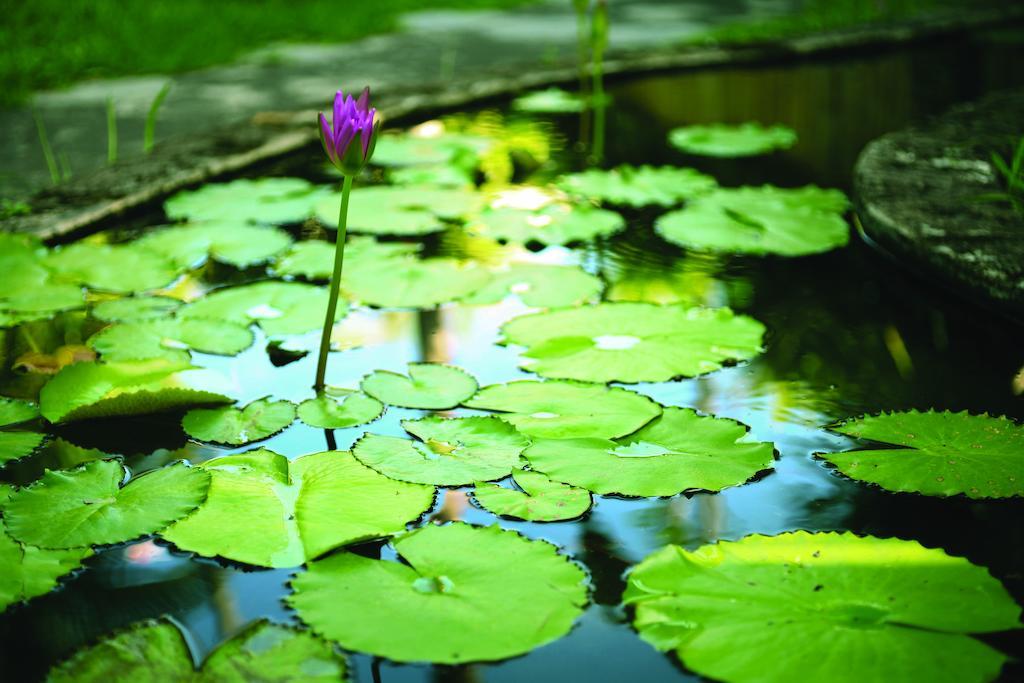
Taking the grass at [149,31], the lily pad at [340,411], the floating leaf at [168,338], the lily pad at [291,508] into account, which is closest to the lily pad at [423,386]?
the lily pad at [340,411]

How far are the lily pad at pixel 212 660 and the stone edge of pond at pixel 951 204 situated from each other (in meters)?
1.07

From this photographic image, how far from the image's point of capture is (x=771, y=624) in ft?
2.46

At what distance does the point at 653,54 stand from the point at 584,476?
240 centimetres

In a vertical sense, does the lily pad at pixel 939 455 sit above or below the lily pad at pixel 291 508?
above

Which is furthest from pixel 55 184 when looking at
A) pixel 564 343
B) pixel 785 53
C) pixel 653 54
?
pixel 785 53

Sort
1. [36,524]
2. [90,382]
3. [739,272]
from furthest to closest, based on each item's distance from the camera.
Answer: [739,272] → [90,382] → [36,524]

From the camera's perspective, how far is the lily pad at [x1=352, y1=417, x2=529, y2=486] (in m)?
0.97

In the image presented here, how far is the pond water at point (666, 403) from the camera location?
79 cm

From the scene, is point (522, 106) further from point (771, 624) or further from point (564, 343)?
point (771, 624)

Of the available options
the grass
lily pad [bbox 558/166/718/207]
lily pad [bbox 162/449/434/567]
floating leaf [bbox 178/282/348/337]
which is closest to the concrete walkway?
the grass

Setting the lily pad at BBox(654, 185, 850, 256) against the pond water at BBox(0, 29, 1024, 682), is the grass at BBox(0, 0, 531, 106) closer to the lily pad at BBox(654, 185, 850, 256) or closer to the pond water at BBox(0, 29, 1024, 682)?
the pond water at BBox(0, 29, 1024, 682)

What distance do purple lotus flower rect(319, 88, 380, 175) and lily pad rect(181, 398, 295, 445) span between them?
0.29 metres

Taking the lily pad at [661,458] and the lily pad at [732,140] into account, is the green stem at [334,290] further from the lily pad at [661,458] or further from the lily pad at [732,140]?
the lily pad at [732,140]

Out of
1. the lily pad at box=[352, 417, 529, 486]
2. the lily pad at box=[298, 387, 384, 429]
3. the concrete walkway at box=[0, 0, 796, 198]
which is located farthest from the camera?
the concrete walkway at box=[0, 0, 796, 198]
